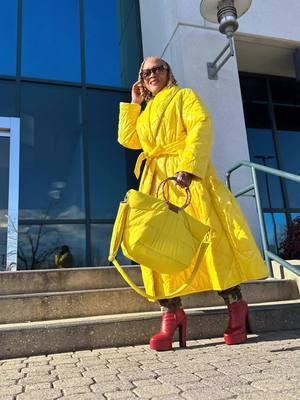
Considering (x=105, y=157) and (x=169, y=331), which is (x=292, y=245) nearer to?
(x=105, y=157)

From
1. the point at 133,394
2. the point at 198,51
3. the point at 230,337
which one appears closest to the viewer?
the point at 133,394

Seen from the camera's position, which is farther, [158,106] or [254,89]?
[254,89]

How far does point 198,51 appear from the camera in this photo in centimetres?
539

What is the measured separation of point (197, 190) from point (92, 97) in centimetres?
408

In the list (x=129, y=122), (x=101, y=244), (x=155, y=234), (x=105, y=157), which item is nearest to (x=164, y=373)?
(x=155, y=234)

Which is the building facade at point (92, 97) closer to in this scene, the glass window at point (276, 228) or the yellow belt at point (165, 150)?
the glass window at point (276, 228)

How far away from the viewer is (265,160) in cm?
729

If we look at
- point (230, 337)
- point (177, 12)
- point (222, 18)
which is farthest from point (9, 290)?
point (177, 12)

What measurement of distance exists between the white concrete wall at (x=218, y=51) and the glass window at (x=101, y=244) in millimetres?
1705

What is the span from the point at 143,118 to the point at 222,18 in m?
2.43

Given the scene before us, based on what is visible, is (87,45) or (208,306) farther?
(87,45)

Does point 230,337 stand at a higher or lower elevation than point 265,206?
lower

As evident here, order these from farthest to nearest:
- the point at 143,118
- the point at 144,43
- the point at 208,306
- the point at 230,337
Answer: the point at 144,43 → the point at 208,306 → the point at 143,118 → the point at 230,337

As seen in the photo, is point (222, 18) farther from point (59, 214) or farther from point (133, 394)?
point (133, 394)
